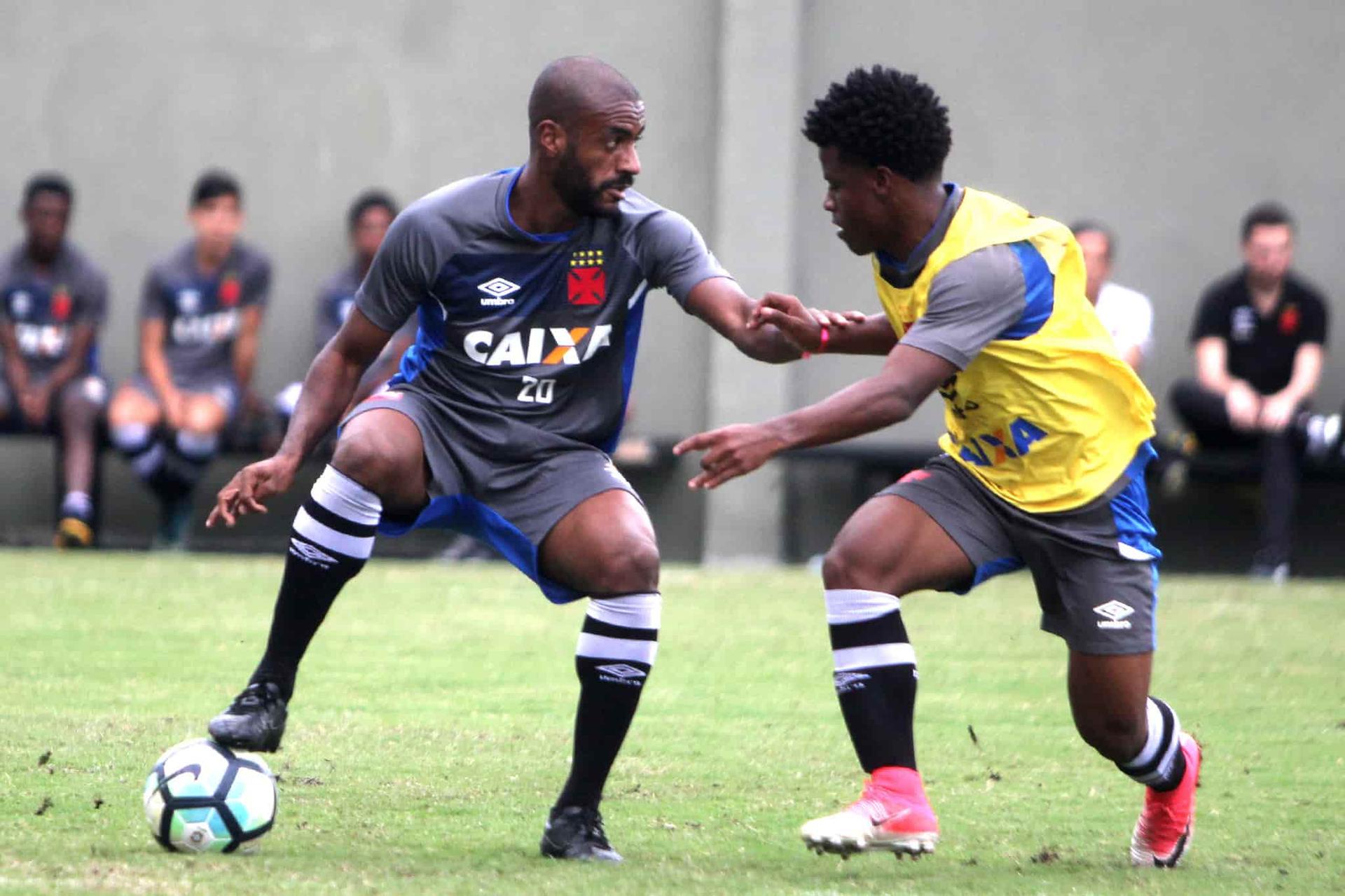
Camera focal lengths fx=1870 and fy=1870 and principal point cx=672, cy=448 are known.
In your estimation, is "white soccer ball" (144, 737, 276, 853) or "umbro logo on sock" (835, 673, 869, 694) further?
"umbro logo on sock" (835, 673, 869, 694)

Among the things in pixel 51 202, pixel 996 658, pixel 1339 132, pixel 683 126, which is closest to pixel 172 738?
pixel 996 658

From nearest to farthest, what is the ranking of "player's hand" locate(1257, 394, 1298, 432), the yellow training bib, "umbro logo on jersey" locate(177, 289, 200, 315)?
the yellow training bib, "player's hand" locate(1257, 394, 1298, 432), "umbro logo on jersey" locate(177, 289, 200, 315)

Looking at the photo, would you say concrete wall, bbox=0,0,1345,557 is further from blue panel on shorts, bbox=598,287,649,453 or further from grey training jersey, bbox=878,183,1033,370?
grey training jersey, bbox=878,183,1033,370

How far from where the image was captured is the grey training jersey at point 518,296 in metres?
4.66

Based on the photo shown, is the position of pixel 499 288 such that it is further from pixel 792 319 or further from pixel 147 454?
pixel 147 454

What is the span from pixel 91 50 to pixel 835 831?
31.8 ft

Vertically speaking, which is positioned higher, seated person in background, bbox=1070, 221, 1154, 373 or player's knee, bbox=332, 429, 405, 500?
player's knee, bbox=332, 429, 405, 500

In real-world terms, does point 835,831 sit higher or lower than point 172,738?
higher

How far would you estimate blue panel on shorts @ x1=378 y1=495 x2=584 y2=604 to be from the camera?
4.60 m

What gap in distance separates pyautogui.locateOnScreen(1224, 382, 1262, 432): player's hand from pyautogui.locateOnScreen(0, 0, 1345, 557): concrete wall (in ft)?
3.67

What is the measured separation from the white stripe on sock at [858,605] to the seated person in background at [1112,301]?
271 inches

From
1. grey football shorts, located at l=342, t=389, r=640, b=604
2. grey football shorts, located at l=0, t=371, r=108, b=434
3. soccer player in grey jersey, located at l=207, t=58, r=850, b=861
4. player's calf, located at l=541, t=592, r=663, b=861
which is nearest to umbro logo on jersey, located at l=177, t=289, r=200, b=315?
grey football shorts, located at l=0, t=371, r=108, b=434

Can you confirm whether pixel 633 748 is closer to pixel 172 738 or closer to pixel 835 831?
pixel 172 738

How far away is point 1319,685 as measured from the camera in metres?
7.18
